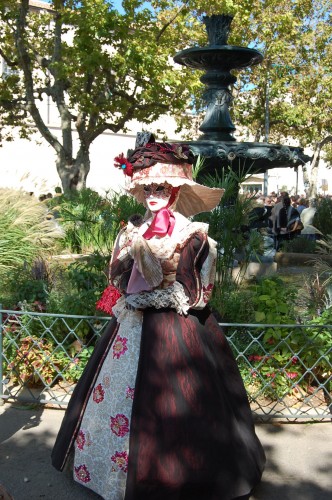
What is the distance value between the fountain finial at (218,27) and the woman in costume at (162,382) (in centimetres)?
479

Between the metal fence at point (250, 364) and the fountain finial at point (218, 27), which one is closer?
the metal fence at point (250, 364)

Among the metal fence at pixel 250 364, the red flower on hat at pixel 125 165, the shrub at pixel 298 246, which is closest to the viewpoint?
the red flower on hat at pixel 125 165

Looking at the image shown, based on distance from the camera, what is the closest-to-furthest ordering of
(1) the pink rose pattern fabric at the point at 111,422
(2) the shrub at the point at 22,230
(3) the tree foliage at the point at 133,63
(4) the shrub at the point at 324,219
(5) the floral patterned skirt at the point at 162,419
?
(5) the floral patterned skirt at the point at 162,419
(1) the pink rose pattern fabric at the point at 111,422
(2) the shrub at the point at 22,230
(4) the shrub at the point at 324,219
(3) the tree foliage at the point at 133,63

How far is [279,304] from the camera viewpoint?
14.8 ft

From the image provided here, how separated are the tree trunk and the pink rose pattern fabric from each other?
508 inches

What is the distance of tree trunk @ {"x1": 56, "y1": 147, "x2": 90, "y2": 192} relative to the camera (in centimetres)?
1549

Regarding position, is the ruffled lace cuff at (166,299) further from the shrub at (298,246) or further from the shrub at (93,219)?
the shrub at (298,246)

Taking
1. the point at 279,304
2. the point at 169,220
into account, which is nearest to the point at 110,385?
the point at 169,220

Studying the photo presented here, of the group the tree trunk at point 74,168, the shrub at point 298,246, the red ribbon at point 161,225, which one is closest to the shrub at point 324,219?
the shrub at point 298,246

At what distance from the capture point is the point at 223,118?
7168mm

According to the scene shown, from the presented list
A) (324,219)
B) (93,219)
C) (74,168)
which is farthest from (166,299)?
(74,168)

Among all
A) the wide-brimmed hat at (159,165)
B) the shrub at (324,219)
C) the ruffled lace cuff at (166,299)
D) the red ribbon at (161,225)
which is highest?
the wide-brimmed hat at (159,165)

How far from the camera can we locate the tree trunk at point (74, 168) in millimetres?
15492

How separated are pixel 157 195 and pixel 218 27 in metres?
4.97
